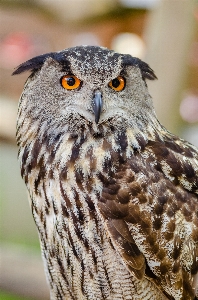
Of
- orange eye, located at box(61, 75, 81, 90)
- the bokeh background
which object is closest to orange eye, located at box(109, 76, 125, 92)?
orange eye, located at box(61, 75, 81, 90)

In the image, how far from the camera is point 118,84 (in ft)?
5.22

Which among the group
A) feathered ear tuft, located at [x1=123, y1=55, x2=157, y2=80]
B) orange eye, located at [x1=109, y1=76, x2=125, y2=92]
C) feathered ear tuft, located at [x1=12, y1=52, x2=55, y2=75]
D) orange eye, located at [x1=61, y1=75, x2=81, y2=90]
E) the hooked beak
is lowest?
the hooked beak

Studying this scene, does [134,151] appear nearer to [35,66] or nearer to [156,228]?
[156,228]

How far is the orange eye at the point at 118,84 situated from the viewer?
1575 mm

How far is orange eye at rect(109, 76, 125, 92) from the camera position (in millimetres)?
1575

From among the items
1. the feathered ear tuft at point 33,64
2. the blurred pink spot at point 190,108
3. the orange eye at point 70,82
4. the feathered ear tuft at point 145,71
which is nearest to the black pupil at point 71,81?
the orange eye at point 70,82

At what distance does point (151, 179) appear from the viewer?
1.55m

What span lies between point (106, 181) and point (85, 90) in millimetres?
296

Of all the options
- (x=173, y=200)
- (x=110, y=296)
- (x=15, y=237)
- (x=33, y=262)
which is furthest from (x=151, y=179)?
(x=15, y=237)

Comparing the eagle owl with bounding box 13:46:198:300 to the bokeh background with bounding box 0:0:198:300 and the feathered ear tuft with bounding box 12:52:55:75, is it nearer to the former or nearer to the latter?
the feathered ear tuft with bounding box 12:52:55:75

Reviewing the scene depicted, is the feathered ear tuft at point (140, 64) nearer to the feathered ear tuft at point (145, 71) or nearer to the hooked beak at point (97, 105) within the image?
the feathered ear tuft at point (145, 71)

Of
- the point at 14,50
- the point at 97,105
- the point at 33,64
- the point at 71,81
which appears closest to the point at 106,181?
the point at 97,105

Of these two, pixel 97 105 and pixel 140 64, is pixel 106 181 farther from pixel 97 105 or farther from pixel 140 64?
pixel 140 64

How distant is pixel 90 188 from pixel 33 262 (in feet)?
3.08
